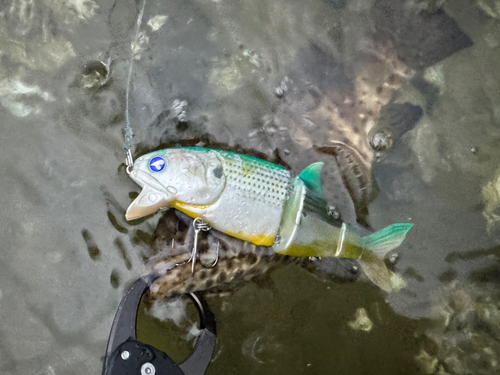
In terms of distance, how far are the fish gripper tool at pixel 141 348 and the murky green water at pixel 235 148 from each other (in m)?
0.15

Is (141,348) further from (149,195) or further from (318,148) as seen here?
(318,148)

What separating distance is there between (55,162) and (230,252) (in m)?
1.70

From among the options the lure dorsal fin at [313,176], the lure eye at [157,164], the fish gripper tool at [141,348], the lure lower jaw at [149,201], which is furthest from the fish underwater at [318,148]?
the lure eye at [157,164]

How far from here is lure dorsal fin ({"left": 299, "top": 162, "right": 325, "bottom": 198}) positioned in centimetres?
344

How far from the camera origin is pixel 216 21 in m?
3.75

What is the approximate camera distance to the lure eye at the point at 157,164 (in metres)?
3.05

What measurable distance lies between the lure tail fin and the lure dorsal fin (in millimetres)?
550

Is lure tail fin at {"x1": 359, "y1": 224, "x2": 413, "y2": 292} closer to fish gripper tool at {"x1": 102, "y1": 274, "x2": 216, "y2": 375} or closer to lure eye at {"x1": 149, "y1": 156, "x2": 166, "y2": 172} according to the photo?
fish gripper tool at {"x1": 102, "y1": 274, "x2": 216, "y2": 375}

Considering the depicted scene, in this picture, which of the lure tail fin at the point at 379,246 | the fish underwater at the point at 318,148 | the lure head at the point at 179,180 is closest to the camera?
the lure head at the point at 179,180

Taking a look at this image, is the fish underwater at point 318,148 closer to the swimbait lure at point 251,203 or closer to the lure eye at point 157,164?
the swimbait lure at point 251,203

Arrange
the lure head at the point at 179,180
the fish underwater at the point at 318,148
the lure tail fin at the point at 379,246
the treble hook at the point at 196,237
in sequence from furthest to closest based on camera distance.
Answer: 1. the fish underwater at the point at 318,148
2. the lure tail fin at the point at 379,246
3. the treble hook at the point at 196,237
4. the lure head at the point at 179,180

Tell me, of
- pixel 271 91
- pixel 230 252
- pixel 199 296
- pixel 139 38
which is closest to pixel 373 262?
pixel 230 252

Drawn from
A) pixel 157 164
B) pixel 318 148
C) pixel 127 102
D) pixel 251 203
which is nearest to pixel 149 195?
pixel 157 164

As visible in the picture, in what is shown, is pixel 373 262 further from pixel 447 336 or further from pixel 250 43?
pixel 250 43
